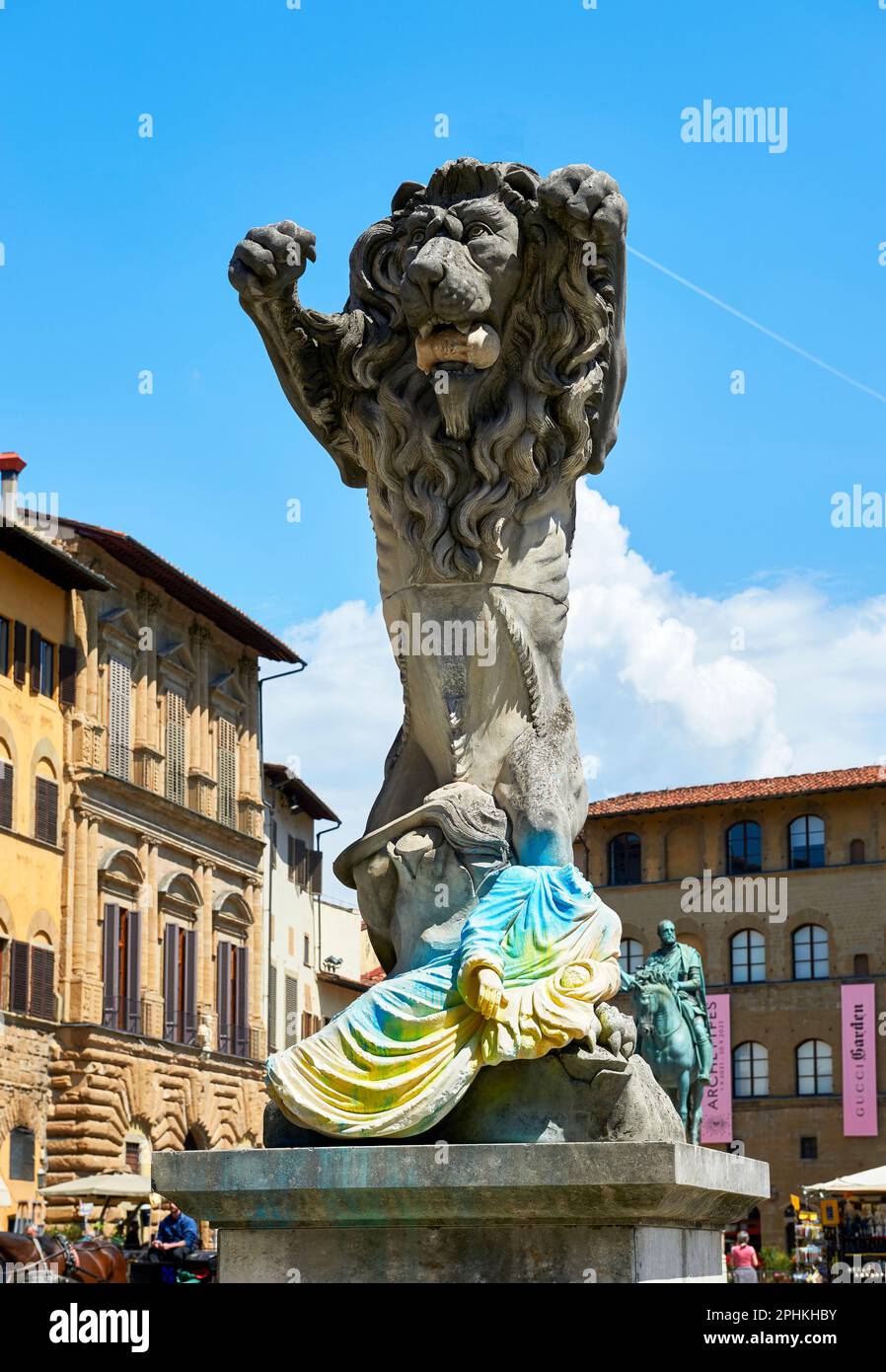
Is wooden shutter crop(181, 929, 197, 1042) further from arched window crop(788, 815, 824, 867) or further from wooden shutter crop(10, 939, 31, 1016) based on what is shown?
arched window crop(788, 815, 824, 867)

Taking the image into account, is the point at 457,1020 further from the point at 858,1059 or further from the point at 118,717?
the point at 858,1059

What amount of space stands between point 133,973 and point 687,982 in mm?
30234

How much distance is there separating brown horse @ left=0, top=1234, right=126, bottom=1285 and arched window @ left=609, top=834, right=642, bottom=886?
4874cm

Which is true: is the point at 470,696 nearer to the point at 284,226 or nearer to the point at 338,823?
the point at 284,226

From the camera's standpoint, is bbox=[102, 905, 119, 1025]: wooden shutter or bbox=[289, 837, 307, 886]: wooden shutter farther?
bbox=[289, 837, 307, 886]: wooden shutter

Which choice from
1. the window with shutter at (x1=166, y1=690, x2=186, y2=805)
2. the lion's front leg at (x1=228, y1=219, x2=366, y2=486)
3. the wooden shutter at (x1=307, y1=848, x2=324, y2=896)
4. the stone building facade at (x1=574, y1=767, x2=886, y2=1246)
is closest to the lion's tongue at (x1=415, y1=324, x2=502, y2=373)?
the lion's front leg at (x1=228, y1=219, x2=366, y2=486)

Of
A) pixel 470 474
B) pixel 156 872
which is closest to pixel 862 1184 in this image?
pixel 156 872

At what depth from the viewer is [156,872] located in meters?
46.9

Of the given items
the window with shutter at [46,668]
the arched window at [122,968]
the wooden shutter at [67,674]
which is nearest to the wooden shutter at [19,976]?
the arched window at [122,968]

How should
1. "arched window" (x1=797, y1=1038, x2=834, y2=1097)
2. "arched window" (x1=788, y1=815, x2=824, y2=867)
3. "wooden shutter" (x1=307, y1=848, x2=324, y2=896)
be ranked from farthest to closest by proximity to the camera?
"arched window" (x1=788, y1=815, x2=824, y2=867) < "arched window" (x1=797, y1=1038, x2=834, y2=1097) < "wooden shutter" (x1=307, y1=848, x2=324, y2=896)

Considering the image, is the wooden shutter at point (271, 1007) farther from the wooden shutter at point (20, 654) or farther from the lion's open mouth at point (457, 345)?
the lion's open mouth at point (457, 345)

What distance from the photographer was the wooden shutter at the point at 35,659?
137 feet

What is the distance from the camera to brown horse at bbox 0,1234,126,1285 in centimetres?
1730

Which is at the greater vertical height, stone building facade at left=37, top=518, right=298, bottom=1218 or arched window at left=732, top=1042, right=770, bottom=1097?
stone building facade at left=37, top=518, right=298, bottom=1218
